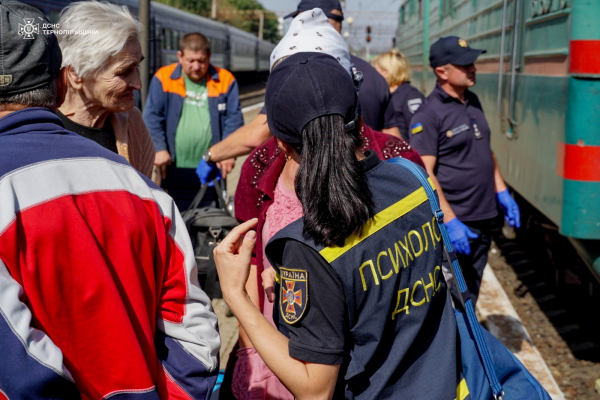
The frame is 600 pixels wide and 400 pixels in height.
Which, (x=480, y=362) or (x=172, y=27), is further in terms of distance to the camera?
(x=172, y=27)

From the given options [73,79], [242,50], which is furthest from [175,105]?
→ [242,50]

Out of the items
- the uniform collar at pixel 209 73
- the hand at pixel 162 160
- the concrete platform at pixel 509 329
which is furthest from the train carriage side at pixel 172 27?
the concrete platform at pixel 509 329

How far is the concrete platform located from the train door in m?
1.28

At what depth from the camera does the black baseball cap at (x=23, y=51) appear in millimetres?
1501

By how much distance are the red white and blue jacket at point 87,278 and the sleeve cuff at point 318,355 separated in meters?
0.24

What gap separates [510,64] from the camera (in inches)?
214

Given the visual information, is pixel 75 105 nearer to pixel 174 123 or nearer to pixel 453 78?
pixel 453 78

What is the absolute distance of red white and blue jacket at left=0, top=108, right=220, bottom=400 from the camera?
4.47ft

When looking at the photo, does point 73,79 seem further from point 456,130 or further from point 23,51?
point 456,130

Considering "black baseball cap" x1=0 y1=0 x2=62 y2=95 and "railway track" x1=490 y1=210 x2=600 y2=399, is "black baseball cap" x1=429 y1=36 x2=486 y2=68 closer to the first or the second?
"railway track" x1=490 y1=210 x2=600 y2=399

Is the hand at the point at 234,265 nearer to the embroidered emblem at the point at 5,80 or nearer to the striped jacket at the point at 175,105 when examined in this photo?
the embroidered emblem at the point at 5,80

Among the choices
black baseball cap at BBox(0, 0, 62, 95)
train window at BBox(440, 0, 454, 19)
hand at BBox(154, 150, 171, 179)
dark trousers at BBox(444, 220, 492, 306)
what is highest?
train window at BBox(440, 0, 454, 19)

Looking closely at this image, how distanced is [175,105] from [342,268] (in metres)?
4.30

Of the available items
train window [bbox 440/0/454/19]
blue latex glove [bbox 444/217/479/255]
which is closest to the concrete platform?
blue latex glove [bbox 444/217/479/255]
